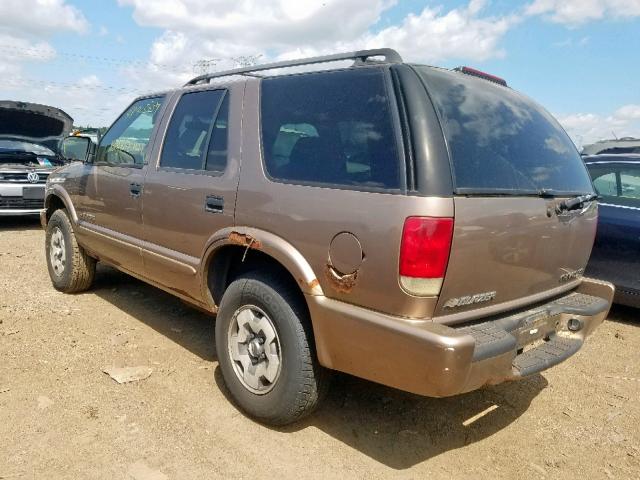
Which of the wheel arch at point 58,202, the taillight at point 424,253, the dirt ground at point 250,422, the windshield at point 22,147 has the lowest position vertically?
the dirt ground at point 250,422

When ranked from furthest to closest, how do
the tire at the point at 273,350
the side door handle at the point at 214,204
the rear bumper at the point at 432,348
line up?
the side door handle at the point at 214,204 → the tire at the point at 273,350 → the rear bumper at the point at 432,348

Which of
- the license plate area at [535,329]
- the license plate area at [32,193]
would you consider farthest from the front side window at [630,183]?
the license plate area at [32,193]

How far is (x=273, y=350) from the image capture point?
9.18 feet

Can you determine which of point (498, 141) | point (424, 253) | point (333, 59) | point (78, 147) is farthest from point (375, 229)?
point (78, 147)

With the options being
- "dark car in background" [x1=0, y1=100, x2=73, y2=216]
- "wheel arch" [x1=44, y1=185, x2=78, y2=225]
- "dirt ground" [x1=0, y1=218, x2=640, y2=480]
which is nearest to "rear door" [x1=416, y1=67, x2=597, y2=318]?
"dirt ground" [x1=0, y1=218, x2=640, y2=480]

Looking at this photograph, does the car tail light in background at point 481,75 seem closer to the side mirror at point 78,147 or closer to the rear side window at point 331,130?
the rear side window at point 331,130

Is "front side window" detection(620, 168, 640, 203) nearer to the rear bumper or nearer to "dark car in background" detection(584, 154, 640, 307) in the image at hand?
"dark car in background" detection(584, 154, 640, 307)

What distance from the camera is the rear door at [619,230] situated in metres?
4.77

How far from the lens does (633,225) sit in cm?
478

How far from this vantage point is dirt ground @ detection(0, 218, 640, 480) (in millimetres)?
2568

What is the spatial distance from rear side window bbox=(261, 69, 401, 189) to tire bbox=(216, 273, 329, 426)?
0.63m

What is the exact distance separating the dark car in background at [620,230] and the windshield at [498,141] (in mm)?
2019

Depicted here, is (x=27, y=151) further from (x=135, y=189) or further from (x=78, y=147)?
(x=135, y=189)

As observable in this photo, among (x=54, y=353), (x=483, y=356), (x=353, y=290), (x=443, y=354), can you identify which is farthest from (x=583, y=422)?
(x=54, y=353)
